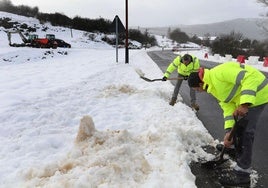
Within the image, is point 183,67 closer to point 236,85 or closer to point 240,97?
point 236,85

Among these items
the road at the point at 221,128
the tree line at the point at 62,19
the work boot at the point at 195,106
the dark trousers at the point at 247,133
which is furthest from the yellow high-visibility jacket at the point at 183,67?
the tree line at the point at 62,19

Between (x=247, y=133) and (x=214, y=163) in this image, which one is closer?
(x=247, y=133)

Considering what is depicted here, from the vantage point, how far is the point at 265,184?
4570 millimetres

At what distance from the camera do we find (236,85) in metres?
4.35

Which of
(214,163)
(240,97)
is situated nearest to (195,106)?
(214,163)

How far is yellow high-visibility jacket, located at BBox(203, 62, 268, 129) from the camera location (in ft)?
13.3

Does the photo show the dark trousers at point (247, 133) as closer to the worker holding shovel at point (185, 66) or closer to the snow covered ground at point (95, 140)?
the snow covered ground at point (95, 140)

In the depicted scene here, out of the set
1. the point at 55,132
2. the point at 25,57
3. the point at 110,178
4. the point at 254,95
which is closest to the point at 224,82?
the point at 254,95

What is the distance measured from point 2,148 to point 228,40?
53406 mm

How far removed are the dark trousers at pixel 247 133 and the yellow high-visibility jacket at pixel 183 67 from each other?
441 cm

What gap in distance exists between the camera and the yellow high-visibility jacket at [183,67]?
348 inches

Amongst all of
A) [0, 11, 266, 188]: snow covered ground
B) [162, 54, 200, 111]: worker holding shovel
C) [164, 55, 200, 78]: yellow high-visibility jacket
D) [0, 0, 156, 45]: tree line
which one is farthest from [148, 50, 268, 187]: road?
[0, 0, 156, 45]: tree line

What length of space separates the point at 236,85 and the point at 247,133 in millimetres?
675

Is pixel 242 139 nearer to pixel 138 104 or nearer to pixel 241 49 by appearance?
pixel 138 104
